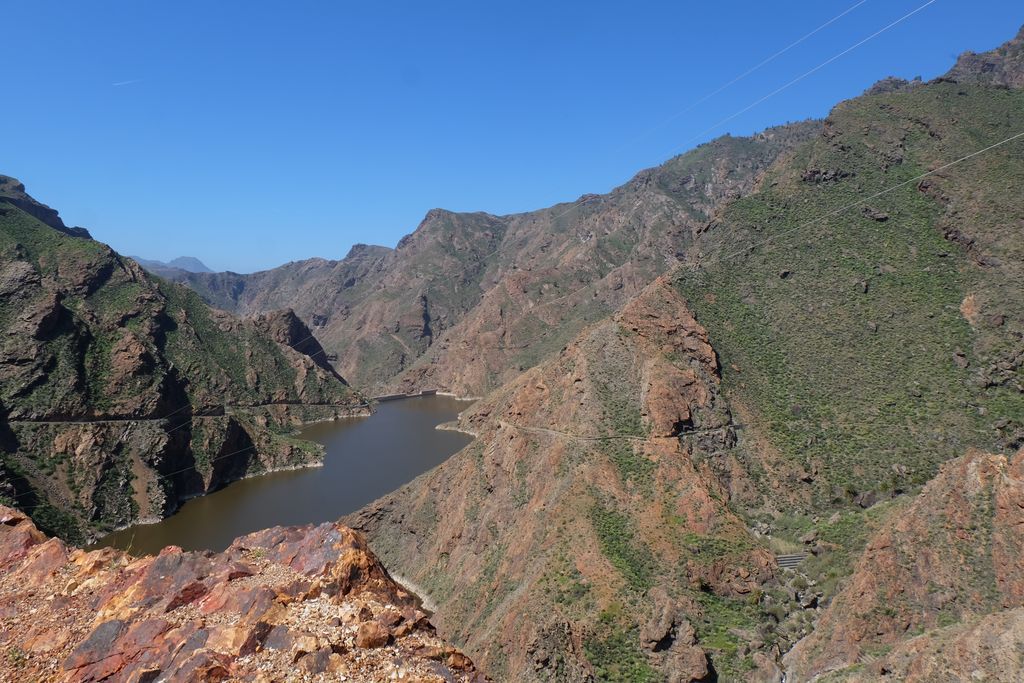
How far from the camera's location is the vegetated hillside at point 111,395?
5275 cm

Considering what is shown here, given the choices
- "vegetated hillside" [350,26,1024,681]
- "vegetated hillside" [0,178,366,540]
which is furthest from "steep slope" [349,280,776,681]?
"vegetated hillside" [0,178,366,540]

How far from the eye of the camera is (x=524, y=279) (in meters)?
127

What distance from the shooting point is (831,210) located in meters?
51.1

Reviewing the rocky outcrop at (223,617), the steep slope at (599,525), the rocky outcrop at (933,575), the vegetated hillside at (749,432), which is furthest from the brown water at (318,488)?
the rocky outcrop at (223,617)

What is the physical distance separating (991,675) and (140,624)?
1924 centimetres

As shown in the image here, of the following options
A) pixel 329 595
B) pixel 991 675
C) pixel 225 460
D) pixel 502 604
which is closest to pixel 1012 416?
pixel 991 675

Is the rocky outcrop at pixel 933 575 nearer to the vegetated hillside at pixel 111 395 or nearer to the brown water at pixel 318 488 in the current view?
the brown water at pixel 318 488

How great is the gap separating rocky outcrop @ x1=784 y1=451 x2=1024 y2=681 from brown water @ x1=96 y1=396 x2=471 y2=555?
4194 cm

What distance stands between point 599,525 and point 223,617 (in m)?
23.5

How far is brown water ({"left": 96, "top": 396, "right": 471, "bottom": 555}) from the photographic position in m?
51.4

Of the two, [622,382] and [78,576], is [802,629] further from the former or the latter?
[78,576]

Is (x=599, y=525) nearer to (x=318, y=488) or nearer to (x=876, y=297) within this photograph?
(x=876, y=297)

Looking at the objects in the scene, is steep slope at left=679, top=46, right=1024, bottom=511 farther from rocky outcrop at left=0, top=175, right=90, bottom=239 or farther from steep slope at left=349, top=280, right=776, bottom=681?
rocky outcrop at left=0, top=175, right=90, bottom=239

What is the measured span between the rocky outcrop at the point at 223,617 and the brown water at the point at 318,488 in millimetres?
42396
